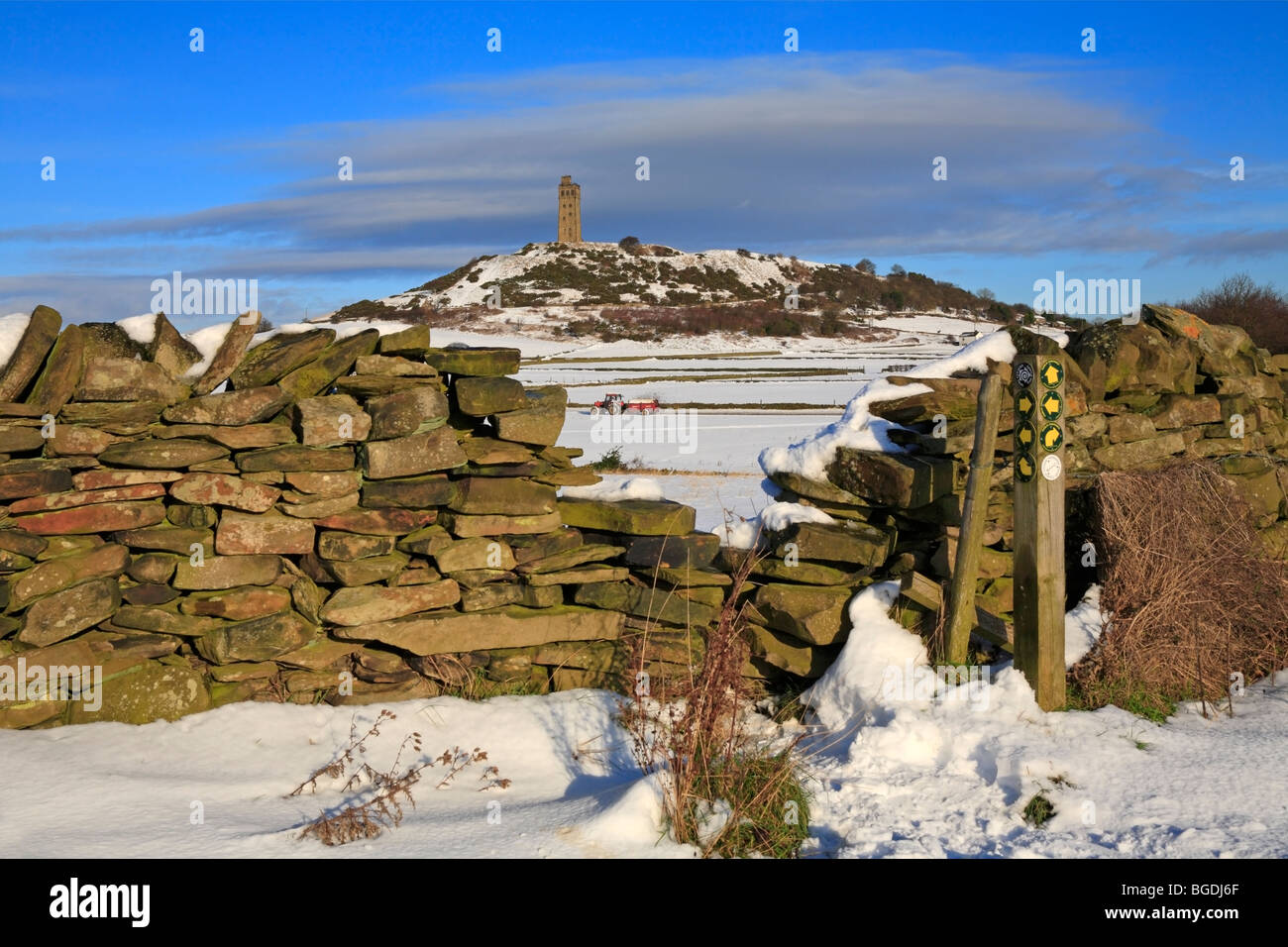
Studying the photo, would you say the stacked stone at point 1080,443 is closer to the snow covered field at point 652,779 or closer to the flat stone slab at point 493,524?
the snow covered field at point 652,779

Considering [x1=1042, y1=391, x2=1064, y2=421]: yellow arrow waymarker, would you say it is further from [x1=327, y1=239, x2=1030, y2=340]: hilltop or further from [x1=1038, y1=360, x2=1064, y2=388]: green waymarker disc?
[x1=327, y1=239, x2=1030, y2=340]: hilltop

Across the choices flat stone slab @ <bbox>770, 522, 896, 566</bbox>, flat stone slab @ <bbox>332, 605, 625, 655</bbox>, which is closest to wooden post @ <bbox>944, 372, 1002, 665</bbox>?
flat stone slab @ <bbox>770, 522, 896, 566</bbox>

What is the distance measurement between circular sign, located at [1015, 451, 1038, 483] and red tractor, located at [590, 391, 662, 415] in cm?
1914

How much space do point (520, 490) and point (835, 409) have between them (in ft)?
67.1

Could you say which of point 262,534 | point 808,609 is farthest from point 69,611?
point 808,609

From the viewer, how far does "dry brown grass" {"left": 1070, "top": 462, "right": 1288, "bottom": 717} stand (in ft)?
21.6

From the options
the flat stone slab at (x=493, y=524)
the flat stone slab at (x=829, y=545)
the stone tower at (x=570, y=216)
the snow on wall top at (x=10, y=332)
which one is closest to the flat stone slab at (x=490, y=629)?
the flat stone slab at (x=493, y=524)

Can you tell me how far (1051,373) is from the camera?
6.32 meters

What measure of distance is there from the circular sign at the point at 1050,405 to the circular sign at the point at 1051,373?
0.21 feet

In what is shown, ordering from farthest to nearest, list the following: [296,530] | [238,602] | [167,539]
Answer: [296,530]
[238,602]
[167,539]

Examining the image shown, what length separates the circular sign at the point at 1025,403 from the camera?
630cm

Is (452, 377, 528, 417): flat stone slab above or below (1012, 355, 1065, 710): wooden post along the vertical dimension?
above

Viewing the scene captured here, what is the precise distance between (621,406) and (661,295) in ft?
162

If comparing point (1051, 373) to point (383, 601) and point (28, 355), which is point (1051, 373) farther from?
point (28, 355)
